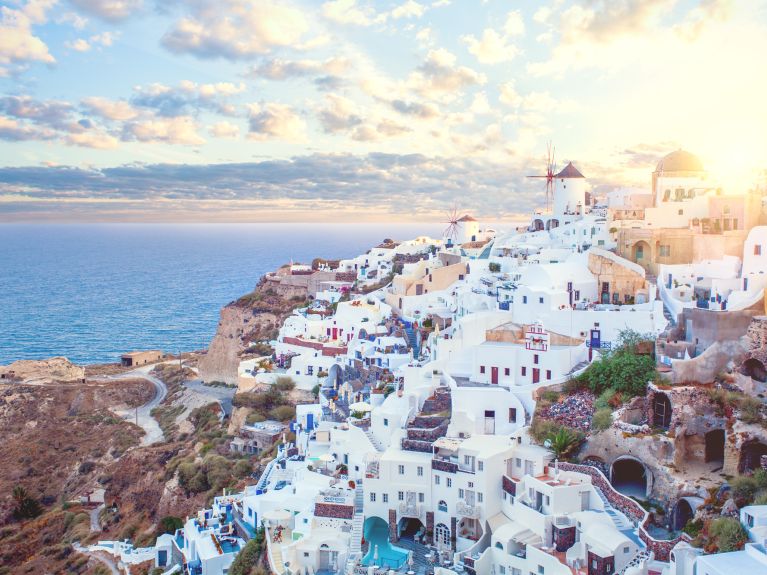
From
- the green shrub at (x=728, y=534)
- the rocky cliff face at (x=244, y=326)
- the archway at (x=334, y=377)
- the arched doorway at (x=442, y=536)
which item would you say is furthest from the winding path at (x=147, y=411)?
the green shrub at (x=728, y=534)

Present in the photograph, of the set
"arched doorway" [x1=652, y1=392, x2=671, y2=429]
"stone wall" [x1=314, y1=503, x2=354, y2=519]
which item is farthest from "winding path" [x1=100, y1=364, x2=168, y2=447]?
"arched doorway" [x1=652, y1=392, x2=671, y2=429]

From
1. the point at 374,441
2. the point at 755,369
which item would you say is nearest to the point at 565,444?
the point at 755,369

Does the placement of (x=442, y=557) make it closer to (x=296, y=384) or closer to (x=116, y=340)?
(x=296, y=384)

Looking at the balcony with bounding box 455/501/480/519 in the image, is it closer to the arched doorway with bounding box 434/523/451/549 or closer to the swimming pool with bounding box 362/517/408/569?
the arched doorway with bounding box 434/523/451/549

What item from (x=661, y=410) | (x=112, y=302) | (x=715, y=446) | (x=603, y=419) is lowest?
(x=112, y=302)

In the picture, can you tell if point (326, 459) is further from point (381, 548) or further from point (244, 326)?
point (244, 326)

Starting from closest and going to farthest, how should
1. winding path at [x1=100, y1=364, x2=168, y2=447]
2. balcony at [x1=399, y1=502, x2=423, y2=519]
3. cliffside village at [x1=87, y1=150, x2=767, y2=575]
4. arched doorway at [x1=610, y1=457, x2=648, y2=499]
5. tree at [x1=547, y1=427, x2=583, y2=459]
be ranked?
cliffside village at [x1=87, y1=150, x2=767, y2=575]
arched doorway at [x1=610, y1=457, x2=648, y2=499]
tree at [x1=547, y1=427, x2=583, y2=459]
balcony at [x1=399, y1=502, x2=423, y2=519]
winding path at [x1=100, y1=364, x2=168, y2=447]
